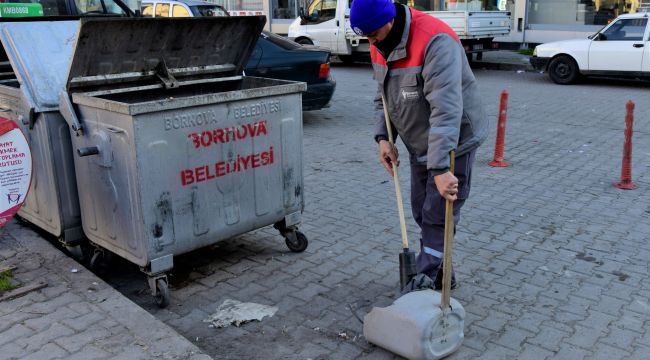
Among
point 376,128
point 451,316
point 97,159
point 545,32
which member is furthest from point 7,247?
point 545,32

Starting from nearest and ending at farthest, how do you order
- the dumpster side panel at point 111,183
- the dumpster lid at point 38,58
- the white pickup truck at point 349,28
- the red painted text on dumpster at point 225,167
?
the dumpster side panel at point 111,183, the red painted text on dumpster at point 225,167, the dumpster lid at point 38,58, the white pickup truck at point 349,28

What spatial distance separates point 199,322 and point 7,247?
1770 millimetres

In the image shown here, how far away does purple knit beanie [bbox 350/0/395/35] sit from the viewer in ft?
10.9

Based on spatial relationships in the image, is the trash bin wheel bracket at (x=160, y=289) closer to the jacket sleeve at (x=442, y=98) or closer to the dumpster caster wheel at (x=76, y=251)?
the dumpster caster wheel at (x=76, y=251)


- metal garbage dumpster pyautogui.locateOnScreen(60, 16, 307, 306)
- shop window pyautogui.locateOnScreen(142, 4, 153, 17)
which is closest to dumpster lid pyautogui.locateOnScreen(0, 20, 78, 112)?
metal garbage dumpster pyautogui.locateOnScreen(60, 16, 307, 306)

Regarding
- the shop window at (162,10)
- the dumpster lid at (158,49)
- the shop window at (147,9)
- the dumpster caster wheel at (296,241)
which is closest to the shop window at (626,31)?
the shop window at (162,10)

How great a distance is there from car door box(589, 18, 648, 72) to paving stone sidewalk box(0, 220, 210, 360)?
1199 cm

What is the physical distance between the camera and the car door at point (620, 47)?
42.8 feet

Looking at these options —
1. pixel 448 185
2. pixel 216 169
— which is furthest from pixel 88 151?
pixel 448 185

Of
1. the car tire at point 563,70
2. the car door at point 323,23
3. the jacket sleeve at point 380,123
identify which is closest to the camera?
the jacket sleeve at point 380,123

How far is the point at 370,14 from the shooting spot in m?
3.33

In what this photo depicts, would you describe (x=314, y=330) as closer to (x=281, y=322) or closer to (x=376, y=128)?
(x=281, y=322)

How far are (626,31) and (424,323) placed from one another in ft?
39.6

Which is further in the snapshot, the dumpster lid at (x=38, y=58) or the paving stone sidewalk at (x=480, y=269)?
the dumpster lid at (x=38, y=58)
